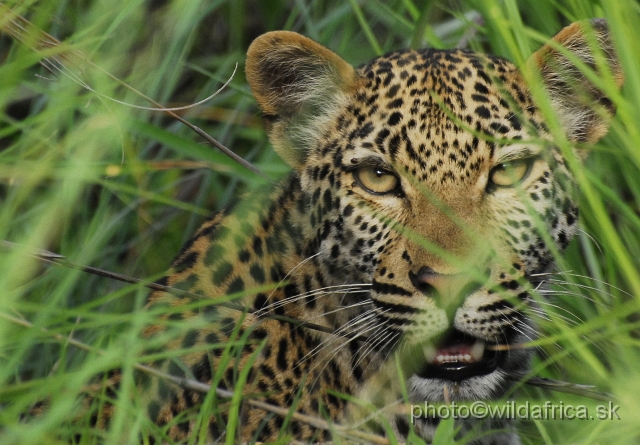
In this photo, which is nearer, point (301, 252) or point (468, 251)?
point (468, 251)

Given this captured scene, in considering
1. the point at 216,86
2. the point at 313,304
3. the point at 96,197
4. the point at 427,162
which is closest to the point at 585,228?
the point at 427,162

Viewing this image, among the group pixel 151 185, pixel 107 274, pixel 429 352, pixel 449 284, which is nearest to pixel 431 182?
pixel 449 284

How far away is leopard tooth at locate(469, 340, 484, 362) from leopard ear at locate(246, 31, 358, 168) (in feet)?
3.22

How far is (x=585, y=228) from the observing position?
11.0 feet

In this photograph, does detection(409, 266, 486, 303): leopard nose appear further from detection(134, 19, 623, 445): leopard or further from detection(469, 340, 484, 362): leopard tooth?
detection(469, 340, 484, 362): leopard tooth

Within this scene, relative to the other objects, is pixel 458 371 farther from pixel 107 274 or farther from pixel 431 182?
pixel 107 274

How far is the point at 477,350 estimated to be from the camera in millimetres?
2951

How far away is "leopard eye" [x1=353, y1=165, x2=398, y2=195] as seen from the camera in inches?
126

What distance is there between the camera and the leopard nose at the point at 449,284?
2707 millimetres

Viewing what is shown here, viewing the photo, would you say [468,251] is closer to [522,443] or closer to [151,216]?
[522,443]

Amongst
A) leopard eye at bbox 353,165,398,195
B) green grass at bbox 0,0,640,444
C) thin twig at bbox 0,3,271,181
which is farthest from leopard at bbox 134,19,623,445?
thin twig at bbox 0,3,271,181

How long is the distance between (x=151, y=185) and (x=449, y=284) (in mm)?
2473

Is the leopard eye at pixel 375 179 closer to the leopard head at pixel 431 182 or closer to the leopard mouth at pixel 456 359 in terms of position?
the leopard head at pixel 431 182

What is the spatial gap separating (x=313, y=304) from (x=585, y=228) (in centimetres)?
100
